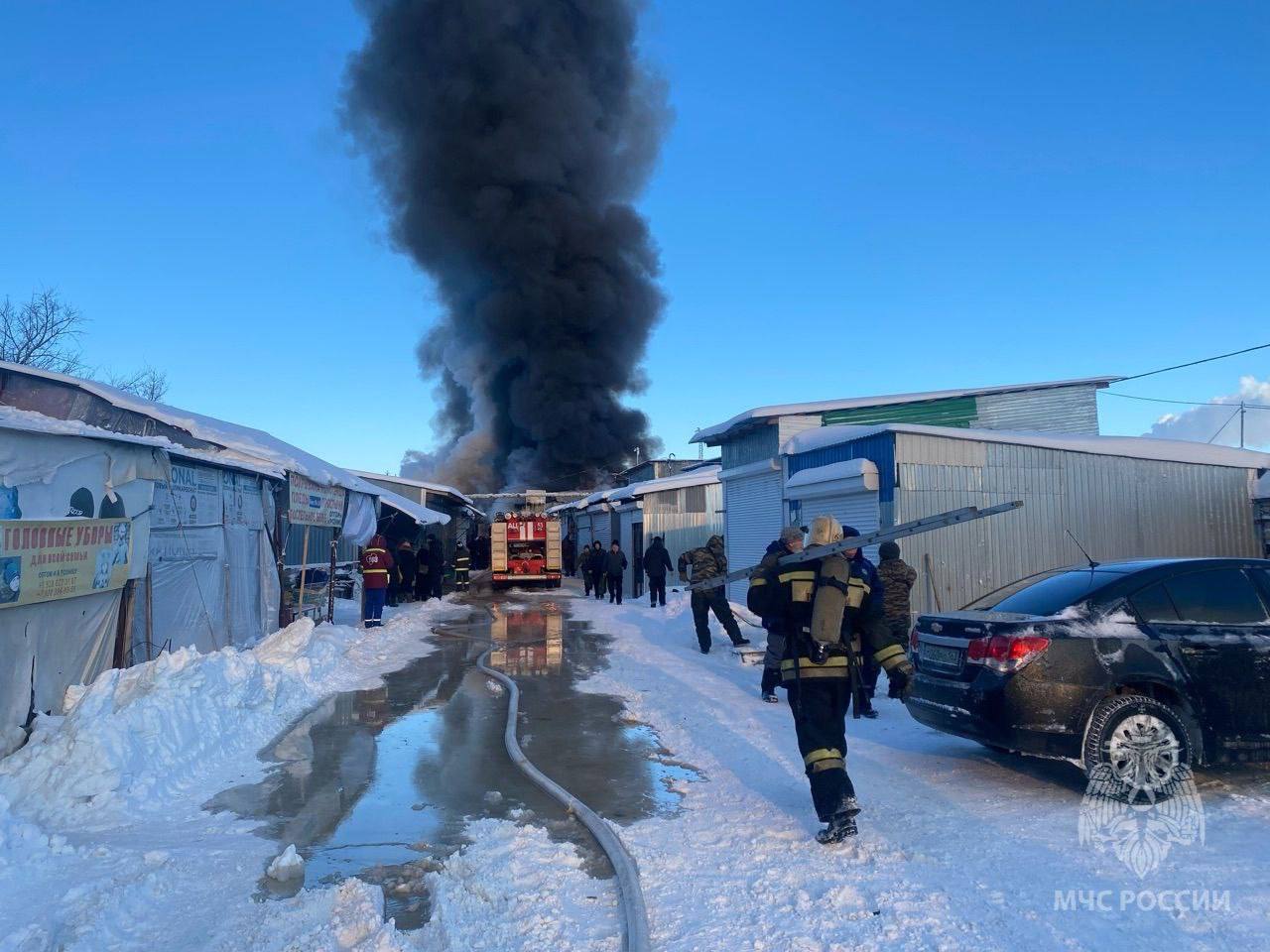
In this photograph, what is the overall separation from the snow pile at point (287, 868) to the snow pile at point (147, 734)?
132 cm

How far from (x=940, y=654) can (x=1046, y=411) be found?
14993 millimetres

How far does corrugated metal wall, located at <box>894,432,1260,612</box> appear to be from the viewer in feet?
40.8

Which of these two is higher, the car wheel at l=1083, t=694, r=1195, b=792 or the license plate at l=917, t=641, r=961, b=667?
the license plate at l=917, t=641, r=961, b=667

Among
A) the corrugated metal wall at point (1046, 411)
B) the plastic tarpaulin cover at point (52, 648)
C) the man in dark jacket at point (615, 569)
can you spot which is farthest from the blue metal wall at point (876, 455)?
the plastic tarpaulin cover at point (52, 648)

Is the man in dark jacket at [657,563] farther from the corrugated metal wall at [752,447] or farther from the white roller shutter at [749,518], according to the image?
the corrugated metal wall at [752,447]

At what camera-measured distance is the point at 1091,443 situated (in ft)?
43.9

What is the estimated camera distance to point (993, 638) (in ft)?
17.5

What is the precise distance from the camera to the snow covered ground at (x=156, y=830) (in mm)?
3576

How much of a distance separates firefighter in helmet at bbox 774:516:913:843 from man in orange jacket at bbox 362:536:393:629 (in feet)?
35.6

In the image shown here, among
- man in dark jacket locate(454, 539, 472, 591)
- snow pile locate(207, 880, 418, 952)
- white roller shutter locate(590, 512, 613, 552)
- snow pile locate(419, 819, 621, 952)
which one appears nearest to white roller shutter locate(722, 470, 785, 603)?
white roller shutter locate(590, 512, 613, 552)

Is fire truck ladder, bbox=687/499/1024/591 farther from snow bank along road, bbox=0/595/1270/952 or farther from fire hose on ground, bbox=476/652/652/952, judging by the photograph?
fire hose on ground, bbox=476/652/652/952

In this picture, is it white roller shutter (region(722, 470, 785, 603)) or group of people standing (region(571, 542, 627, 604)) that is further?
group of people standing (region(571, 542, 627, 604))

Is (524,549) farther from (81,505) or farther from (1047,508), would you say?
(81,505)

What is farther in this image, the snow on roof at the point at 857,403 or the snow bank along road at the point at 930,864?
the snow on roof at the point at 857,403
